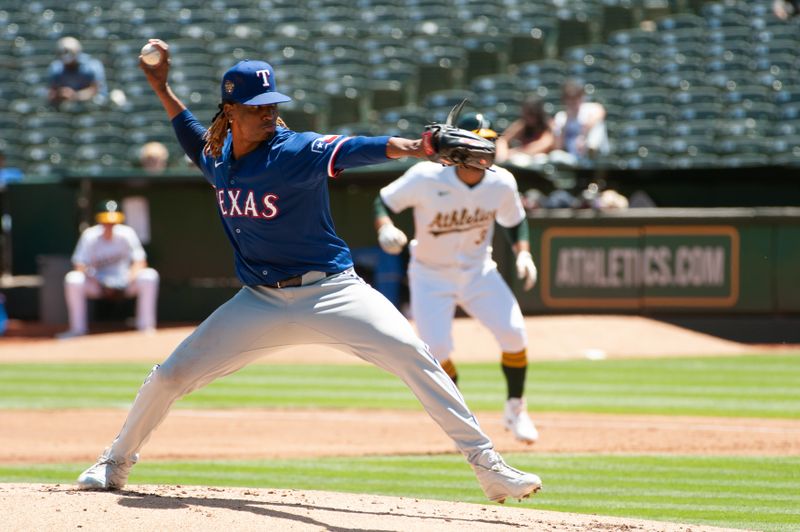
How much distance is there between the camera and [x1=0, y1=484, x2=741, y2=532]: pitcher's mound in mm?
4699

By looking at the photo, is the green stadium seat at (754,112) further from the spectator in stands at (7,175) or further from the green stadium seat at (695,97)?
the spectator in stands at (7,175)

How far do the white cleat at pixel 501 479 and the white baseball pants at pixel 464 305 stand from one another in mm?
2862

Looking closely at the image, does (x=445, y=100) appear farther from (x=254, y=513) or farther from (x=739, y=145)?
(x=254, y=513)

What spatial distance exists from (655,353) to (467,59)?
736cm

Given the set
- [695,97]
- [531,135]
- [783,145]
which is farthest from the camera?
[695,97]

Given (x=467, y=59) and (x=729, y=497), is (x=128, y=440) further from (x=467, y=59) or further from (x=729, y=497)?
(x=467, y=59)

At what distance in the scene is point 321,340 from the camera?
5.30 m

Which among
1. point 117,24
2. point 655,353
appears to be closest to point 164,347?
point 655,353

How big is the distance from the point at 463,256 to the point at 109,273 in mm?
8264

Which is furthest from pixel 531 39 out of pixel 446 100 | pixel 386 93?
pixel 446 100

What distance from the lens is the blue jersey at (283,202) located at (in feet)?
16.7

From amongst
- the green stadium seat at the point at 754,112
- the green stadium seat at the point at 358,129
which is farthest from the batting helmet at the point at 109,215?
the green stadium seat at the point at 754,112

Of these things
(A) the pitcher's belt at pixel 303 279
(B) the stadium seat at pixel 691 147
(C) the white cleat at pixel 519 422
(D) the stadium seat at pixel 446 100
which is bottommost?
(C) the white cleat at pixel 519 422

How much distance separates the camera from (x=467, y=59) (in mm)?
19781
